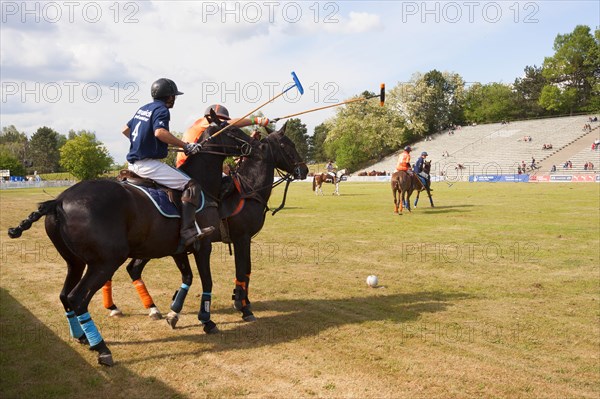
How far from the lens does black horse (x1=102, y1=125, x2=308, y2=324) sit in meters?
7.21

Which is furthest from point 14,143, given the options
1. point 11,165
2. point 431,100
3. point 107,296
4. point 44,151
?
point 107,296

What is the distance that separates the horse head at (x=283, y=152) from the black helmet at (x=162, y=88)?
1937 millimetres

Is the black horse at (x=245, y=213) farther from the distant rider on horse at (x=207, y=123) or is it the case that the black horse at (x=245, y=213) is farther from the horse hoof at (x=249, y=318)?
the distant rider on horse at (x=207, y=123)

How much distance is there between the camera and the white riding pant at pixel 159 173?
621 cm

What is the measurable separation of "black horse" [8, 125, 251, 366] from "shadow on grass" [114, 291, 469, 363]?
828 mm

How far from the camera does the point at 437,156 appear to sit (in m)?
76.7

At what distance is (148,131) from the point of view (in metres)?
6.13

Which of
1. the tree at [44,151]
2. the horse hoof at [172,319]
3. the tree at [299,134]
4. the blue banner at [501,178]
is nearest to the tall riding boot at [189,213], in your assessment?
the horse hoof at [172,319]

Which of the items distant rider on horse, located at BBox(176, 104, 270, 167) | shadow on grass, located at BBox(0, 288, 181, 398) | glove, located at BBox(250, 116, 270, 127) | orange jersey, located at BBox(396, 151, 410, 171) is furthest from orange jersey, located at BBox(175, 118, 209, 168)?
orange jersey, located at BBox(396, 151, 410, 171)

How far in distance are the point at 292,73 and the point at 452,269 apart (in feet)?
19.3

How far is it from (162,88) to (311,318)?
4.13m

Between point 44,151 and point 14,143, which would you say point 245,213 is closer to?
point 44,151

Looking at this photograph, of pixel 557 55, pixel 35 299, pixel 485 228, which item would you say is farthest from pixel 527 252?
pixel 557 55

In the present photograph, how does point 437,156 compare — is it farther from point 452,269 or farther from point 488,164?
point 452,269
